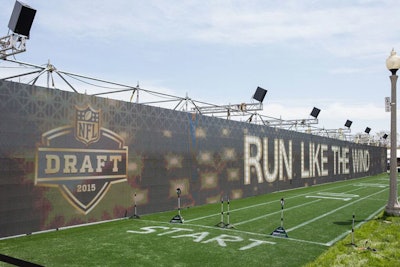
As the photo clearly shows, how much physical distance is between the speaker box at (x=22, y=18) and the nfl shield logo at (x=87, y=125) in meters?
3.12

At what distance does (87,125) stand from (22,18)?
4157 mm

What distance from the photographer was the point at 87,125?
13789mm

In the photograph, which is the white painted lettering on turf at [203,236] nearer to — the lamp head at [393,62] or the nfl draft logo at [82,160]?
the nfl draft logo at [82,160]

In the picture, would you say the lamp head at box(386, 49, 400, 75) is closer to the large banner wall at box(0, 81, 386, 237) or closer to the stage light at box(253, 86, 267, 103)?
the large banner wall at box(0, 81, 386, 237)

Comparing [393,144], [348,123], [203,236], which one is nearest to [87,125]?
[203,236]

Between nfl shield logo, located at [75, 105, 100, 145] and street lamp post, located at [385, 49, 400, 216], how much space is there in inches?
447

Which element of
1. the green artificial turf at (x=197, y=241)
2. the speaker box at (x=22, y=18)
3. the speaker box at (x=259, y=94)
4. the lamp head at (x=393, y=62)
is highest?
the speaker box at (x=259, y=94)

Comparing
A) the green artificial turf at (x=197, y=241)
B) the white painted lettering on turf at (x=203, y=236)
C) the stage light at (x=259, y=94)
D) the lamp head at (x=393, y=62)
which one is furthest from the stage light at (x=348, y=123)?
the white painted lettering on turf at (x=203, y=236)

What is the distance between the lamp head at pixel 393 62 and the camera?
568 inches

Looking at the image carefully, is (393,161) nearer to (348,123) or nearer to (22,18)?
(22,18)

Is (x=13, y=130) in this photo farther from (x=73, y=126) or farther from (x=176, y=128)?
(x=176, y=128)

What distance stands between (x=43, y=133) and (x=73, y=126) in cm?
120

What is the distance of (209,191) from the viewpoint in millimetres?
20781

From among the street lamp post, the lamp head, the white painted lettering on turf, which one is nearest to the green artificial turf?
the white painted lettering on turf
